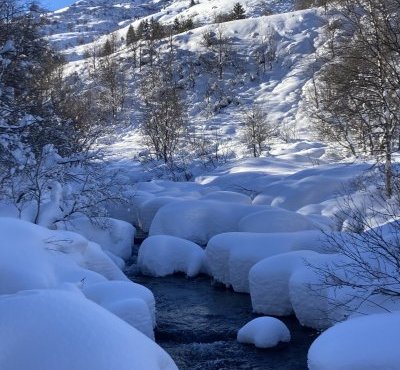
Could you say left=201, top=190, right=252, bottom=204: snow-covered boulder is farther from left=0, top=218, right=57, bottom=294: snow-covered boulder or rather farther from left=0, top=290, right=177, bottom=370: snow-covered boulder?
left=0, top=290, right=177, bottom=370: snow-covered boulder

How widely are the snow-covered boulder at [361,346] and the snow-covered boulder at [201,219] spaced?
1044cm

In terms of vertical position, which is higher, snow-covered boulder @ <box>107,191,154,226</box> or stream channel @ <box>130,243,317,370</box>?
stream channel @ <box>130,243,317,370</box>

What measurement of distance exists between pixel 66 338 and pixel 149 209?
16.3 meters

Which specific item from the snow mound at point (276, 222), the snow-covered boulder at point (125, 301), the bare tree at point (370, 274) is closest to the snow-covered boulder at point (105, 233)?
the snow mound at point (276, 222)

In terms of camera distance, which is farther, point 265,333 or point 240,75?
point 240,75

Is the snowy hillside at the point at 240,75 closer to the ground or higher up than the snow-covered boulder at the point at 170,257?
higher up

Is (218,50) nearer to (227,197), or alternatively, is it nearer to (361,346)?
(227,197)

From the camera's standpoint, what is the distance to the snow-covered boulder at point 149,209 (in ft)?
68.5

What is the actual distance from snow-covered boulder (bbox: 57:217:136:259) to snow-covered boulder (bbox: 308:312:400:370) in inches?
415

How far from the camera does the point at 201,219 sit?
1738 cm

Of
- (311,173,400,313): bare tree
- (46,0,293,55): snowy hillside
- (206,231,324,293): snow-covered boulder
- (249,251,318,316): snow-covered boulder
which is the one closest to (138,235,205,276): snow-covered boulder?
(206,231,324,293): snow-covered boulder

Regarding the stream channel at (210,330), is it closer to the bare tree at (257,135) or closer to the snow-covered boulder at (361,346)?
the snow-covered boulder at (361,346)

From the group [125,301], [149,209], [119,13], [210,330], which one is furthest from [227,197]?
[119,13]

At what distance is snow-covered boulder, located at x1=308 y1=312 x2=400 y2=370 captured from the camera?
5.51 metres
